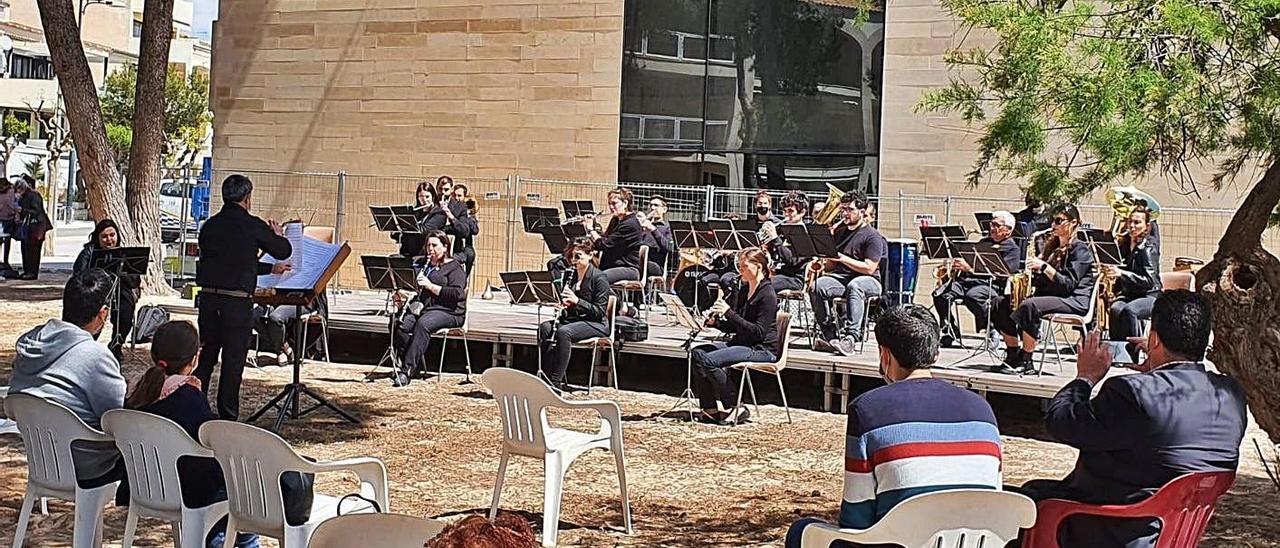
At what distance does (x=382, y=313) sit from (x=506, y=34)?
6.80 meters

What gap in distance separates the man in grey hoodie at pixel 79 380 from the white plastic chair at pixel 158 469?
22 centimetres

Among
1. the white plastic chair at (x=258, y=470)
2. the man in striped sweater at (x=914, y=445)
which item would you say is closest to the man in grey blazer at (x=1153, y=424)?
the man in striped sweater at (x=914, y=445)

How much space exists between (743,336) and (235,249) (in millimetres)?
3793

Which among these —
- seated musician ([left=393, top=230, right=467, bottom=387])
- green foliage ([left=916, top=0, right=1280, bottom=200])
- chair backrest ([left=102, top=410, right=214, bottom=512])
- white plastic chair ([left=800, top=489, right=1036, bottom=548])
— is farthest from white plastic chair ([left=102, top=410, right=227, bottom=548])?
seated musician ([left=393, top=230, right=467, bottom=387])

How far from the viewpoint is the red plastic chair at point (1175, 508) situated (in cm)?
467

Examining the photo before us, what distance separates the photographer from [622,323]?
12.5 metres

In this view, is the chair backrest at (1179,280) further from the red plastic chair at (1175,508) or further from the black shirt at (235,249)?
the black shirt at (235,249)

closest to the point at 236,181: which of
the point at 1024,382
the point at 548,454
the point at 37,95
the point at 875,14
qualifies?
the point at 548,454

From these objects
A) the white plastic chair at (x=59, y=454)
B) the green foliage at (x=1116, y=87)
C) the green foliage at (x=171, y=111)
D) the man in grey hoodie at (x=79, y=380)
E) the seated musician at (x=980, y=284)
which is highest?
the green foliage at (x=171, y=111)

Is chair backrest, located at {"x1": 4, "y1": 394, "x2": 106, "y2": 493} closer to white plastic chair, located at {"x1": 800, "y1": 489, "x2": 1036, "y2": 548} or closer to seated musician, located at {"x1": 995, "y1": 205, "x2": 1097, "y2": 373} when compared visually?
white plastic chair, located at {"x1": 800, "y1": 489, "x2": 1036, "y2": 548}

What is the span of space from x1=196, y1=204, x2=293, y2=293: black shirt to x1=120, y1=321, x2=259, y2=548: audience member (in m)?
3.60

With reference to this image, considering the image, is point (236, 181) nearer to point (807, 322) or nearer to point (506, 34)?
point (807, 322)

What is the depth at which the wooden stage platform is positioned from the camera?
1129 cm

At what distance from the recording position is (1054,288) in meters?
11.6
